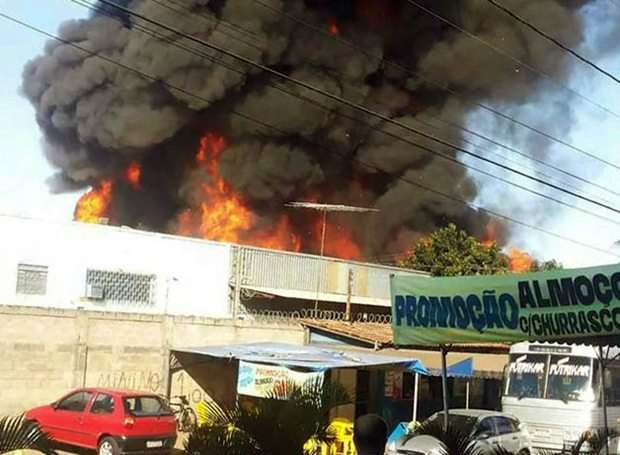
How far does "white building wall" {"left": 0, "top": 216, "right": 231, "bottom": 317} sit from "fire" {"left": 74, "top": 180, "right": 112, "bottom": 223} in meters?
18.8

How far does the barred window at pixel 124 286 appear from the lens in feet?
65.3

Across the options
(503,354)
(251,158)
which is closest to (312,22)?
(251,158)

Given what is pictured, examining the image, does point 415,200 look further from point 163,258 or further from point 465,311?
point 465,311

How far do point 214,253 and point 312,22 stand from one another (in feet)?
70.8

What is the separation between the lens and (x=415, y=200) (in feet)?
140

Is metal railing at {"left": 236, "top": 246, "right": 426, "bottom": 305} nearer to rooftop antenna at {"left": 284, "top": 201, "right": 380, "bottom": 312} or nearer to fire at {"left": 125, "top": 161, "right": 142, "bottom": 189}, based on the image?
rooftop antenna at {"left": 284, "top": 201, "right": 380, "bottom": 312}

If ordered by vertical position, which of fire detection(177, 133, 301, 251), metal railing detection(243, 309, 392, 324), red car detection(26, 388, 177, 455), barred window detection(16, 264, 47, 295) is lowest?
red car detection(26, 388, 177, 455)

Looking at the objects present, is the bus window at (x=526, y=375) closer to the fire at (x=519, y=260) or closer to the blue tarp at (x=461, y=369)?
the blue tarp at (x=461, y=369)

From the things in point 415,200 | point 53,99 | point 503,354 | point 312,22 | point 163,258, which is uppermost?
point 312,22

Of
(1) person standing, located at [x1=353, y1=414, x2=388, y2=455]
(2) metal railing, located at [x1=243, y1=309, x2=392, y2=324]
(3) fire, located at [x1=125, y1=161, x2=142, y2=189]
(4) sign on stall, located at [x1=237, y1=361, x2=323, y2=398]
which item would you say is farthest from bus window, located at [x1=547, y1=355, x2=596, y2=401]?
(3) fire, located at [x1=125, y1=161, x2=142, y2=189]

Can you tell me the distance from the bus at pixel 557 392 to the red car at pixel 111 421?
760cm

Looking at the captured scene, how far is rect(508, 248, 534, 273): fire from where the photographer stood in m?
44.4

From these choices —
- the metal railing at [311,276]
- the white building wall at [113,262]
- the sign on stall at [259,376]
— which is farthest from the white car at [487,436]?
the metal railing at [311,276]

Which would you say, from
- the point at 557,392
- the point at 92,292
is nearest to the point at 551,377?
the point at 557,392
